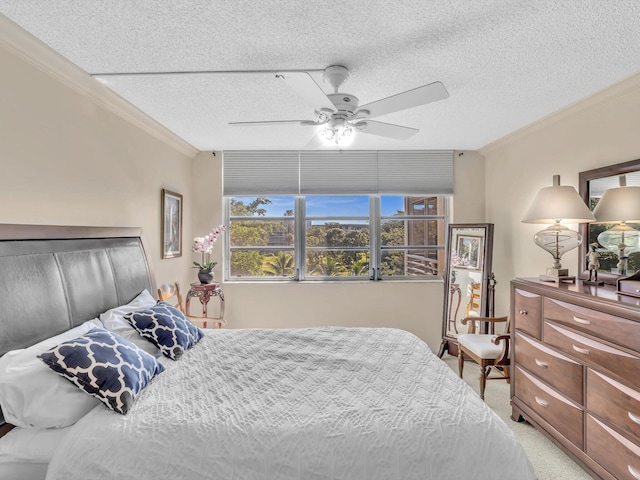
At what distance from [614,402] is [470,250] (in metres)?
2.28

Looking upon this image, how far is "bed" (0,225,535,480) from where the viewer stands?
1.34 m

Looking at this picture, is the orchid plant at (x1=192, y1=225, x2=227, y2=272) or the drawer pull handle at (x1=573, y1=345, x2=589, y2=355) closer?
the drawer pull handle at (x1=573, y1=345, x2=589, y2=355)

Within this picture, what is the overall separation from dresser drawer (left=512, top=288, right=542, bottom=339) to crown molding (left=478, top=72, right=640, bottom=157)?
5.04 ft

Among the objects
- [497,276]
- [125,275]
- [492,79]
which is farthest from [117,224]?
[497,276]

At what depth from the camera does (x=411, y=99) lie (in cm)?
194

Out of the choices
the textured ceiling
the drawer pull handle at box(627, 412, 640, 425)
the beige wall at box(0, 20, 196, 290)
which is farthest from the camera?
the beige wall at box(0, 20, 196, 290)


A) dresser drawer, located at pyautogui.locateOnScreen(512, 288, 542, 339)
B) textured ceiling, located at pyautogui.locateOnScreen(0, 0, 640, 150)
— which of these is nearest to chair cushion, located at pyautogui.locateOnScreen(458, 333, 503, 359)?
dresser drawer, located at pyautogui.locateOnScreen(512, 288, 542, 339)

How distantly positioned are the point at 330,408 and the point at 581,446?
1.67 meters

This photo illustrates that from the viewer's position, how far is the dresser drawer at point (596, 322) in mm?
1793

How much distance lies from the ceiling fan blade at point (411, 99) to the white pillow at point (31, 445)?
7.14 feet

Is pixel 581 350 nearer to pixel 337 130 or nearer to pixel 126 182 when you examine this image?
pixel 337 130

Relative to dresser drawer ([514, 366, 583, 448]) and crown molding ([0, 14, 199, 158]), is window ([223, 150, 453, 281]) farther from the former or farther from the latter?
dresser drawer ([514, 366, 583, 448])

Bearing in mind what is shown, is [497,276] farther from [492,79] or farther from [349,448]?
[349,448]

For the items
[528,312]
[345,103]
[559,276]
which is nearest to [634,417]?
[528,312]
